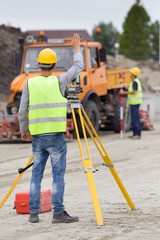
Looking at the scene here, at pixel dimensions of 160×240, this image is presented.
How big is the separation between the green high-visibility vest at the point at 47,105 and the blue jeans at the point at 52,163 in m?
0.10

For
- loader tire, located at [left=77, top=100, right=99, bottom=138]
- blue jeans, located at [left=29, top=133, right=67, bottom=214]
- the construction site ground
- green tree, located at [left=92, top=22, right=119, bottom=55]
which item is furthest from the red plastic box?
green tree, located at [left=92, top=22, right=119, bottom=55]

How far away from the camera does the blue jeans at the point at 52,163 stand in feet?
19.9

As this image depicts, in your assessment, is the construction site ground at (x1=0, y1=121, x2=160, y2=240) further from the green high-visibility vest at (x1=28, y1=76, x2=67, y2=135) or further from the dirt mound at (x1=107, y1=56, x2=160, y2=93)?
the dirt mound at (x1=107, y1=56, x2=160, y2=93)

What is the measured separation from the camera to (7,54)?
105ft

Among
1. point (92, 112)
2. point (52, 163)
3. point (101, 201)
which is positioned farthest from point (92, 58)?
point (52, 163)

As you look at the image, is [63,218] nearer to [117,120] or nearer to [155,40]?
[117,120]

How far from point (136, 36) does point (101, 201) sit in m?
78.1

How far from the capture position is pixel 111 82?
17516 mm

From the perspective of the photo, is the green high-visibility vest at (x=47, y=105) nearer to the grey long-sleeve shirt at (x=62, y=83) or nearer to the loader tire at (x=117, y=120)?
the grey long-sleeve shirt at (x=62, y=83)

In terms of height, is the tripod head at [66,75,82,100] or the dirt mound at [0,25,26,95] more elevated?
the dirt mound at [0,25,26,95]

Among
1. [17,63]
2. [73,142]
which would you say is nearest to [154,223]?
[73,142]

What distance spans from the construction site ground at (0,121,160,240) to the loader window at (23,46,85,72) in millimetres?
3024

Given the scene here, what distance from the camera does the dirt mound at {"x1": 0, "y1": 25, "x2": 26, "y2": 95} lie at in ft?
96.9

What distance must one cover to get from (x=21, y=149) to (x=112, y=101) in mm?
4750
